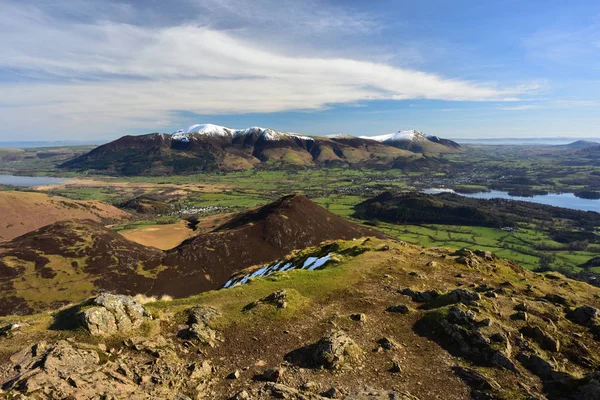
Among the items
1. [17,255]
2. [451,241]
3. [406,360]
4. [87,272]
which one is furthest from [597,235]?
[17,255]

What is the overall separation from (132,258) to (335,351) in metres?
126

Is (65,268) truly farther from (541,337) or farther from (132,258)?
(541,337)

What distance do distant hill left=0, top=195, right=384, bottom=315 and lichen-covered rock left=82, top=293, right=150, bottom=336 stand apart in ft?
210

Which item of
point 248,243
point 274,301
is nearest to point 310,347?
point 274,301

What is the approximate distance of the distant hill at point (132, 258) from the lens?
10250 cm

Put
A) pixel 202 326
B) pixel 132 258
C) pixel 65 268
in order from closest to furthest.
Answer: pixel 202 326 < pixel 65 268 < pixel 132 258

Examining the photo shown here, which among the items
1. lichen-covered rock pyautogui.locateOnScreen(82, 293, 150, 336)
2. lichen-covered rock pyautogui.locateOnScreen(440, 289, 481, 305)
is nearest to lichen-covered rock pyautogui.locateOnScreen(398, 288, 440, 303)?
lichen-covered rock pyautogui.locateOnScreen(440, 289, 481, 305)

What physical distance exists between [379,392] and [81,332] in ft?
69.4

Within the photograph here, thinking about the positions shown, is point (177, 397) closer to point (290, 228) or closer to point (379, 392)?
point (379, 392)

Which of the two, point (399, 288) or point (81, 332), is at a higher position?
point (81, 332)

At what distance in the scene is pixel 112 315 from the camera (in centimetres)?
2308

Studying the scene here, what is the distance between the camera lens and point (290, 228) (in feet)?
474

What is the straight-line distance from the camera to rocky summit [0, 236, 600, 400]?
1888cm

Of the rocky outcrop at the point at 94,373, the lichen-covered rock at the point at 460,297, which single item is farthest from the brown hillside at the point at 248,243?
the lichen-covered rock at the point at 460,297
